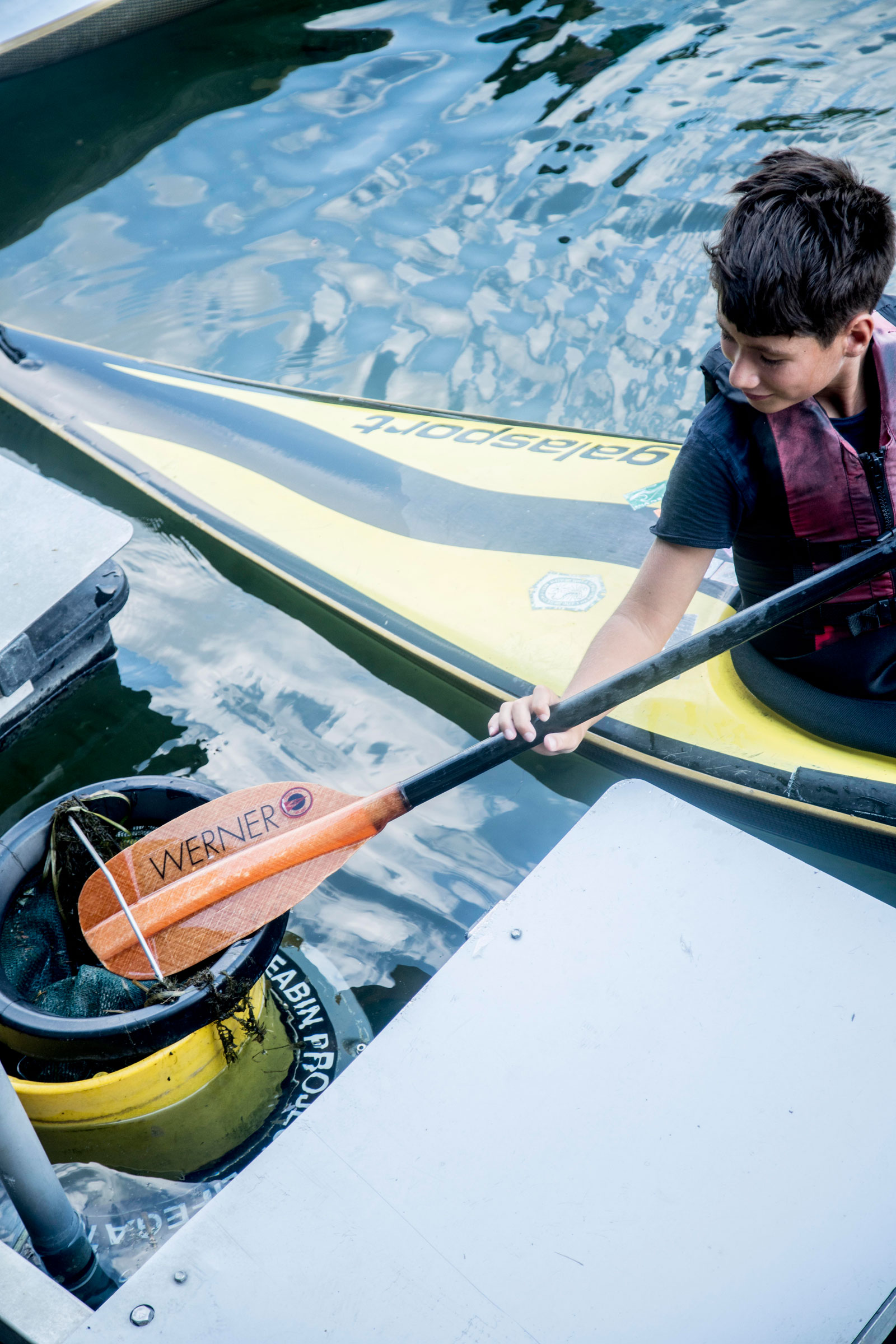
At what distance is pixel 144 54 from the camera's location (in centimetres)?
579

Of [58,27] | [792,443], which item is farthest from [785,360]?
[58,27]

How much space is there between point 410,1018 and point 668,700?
3.80ft

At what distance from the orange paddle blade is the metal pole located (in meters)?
0.43

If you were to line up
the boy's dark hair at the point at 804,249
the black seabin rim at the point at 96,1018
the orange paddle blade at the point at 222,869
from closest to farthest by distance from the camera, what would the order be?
the boy's dark hair at the point at 804,249
the black seabin rim at the point at 96,1018
the orange paddle blade at the point at 222,869

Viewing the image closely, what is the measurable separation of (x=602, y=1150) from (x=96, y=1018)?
0.82 m

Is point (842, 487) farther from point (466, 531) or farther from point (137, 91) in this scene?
point (137, 91)

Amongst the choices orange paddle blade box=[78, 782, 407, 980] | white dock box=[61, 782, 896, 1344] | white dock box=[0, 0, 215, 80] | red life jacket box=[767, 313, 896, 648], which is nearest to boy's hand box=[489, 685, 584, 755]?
orange paddle blade box=[78, 782, 407, 980]

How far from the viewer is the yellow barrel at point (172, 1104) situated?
1580 mm

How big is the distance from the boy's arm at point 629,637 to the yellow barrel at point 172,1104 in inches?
26.8

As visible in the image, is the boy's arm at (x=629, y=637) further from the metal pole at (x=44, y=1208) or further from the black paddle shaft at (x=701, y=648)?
the metal pole at (x=44, y=1208)

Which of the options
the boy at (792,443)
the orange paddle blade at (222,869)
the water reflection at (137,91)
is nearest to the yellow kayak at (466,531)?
the boy at (792,443)

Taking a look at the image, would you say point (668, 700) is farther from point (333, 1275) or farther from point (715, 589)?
point (333, 1275)

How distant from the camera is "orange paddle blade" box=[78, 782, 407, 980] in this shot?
1.74 meters

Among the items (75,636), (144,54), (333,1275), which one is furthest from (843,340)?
(144,54)
